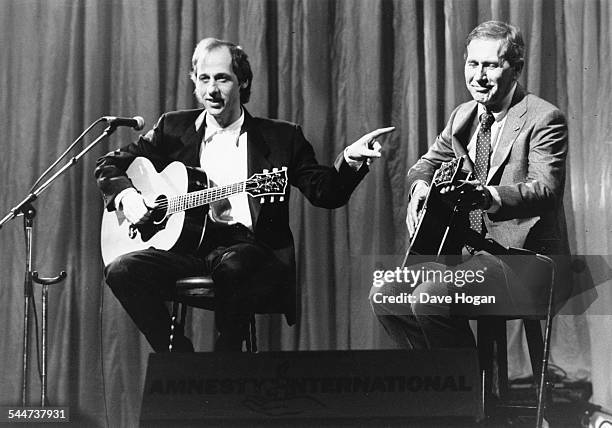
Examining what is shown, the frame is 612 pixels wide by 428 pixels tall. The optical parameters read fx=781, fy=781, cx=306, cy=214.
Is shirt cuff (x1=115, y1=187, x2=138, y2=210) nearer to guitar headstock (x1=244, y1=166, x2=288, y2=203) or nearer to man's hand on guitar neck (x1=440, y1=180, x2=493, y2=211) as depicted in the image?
guitar headstock (x1=244, y1=166, x2=288, y2=203)

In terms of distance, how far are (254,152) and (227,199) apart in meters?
0.23

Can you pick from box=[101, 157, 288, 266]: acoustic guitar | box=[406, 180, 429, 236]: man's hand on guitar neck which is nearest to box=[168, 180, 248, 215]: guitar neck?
box=[101, 157, 288, 266]: acoustic guitar

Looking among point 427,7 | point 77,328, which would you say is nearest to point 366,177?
point 427,7

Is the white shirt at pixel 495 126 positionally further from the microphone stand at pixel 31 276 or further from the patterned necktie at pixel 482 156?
the microphone stand at pixel 31 276

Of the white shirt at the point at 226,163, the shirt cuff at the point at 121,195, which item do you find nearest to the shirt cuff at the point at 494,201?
the white shirt at the point at 226,163

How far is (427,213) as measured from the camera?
10.2 feet

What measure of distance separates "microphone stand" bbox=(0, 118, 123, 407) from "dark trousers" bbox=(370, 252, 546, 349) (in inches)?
56.0

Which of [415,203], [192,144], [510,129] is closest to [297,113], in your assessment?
[192,144]

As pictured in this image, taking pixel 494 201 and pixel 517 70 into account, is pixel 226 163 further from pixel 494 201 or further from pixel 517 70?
pixel 517 70

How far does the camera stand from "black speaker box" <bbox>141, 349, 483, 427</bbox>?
301 centimetres

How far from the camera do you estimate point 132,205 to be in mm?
3160

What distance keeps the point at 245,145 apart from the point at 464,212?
0.92 m

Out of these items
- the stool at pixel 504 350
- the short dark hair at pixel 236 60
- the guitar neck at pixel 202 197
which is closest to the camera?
the stool at pixel 504 350

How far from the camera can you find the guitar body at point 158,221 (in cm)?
312
